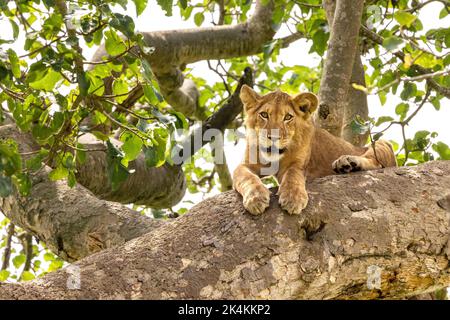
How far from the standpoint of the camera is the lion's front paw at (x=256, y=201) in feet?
11.5

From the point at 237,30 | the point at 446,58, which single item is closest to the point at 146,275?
the point at 446,58

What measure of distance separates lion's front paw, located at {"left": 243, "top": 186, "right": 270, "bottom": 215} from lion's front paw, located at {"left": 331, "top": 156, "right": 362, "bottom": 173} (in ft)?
3.40

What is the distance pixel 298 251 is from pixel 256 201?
0.40 metres

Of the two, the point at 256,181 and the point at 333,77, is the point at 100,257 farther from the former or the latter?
the point at 333,77

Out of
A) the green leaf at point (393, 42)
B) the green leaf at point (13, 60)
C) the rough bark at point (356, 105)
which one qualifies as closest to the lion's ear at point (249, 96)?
the rough bark at point (356, 105)

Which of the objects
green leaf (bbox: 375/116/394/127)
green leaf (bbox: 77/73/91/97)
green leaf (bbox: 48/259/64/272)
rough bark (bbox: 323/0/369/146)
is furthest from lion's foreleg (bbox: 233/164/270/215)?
green leaf (bbox: 48/259/64/272)

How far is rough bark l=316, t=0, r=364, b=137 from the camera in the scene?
5129mm

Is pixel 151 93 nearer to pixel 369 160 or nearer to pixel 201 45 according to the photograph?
pixel 369 160

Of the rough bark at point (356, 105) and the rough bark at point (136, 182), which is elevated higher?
the rough bark at point (356, 105)

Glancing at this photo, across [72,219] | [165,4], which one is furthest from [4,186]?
[72,219]

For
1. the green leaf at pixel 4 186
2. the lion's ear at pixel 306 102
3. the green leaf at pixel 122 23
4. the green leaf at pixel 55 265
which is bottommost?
the green leaf at pixel 55 265

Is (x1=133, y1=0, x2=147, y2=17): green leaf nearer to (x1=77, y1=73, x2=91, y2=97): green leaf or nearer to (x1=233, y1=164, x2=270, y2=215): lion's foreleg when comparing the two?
(x1=77, y1=73, x2=91, y2=97): green leaf

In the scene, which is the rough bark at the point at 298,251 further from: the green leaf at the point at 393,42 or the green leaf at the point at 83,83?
the green leaf at the point at 393,42

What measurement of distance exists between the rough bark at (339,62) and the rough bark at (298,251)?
131 centimetres
